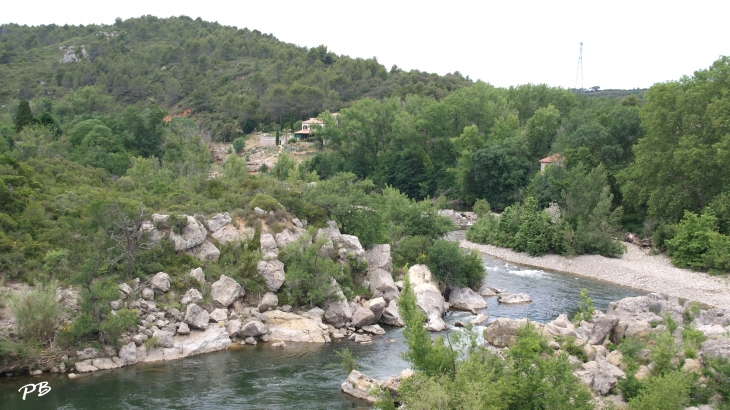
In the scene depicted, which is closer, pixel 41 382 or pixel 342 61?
pixel 41 382

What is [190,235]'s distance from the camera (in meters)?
30.4

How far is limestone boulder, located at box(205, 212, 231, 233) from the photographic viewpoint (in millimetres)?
32062

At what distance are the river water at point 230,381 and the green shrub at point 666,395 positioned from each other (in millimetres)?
8969

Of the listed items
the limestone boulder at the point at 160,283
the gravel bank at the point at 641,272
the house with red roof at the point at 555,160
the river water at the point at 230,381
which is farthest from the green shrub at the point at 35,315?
the house with red roof at the point at 555,160

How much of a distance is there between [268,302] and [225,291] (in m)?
2.12

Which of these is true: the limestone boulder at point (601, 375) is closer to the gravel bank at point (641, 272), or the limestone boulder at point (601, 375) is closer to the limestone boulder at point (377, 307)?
the limestone boulder at point (377, 307)

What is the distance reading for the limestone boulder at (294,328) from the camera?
27.5 m

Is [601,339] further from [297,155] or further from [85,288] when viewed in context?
[297,155]

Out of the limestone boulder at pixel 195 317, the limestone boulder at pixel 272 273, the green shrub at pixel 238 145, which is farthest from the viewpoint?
the green shrub at pixel 238 145

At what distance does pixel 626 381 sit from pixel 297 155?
6857 centimetres

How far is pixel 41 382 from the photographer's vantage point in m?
22.2

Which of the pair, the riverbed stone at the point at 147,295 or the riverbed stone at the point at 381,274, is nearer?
the riverbed stone at the point at 147,295

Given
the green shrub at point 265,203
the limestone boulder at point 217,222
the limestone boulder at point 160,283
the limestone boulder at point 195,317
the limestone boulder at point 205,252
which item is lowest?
the limestone boulder at point 195,317

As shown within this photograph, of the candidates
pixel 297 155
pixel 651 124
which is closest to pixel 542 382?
pixel 651 124
